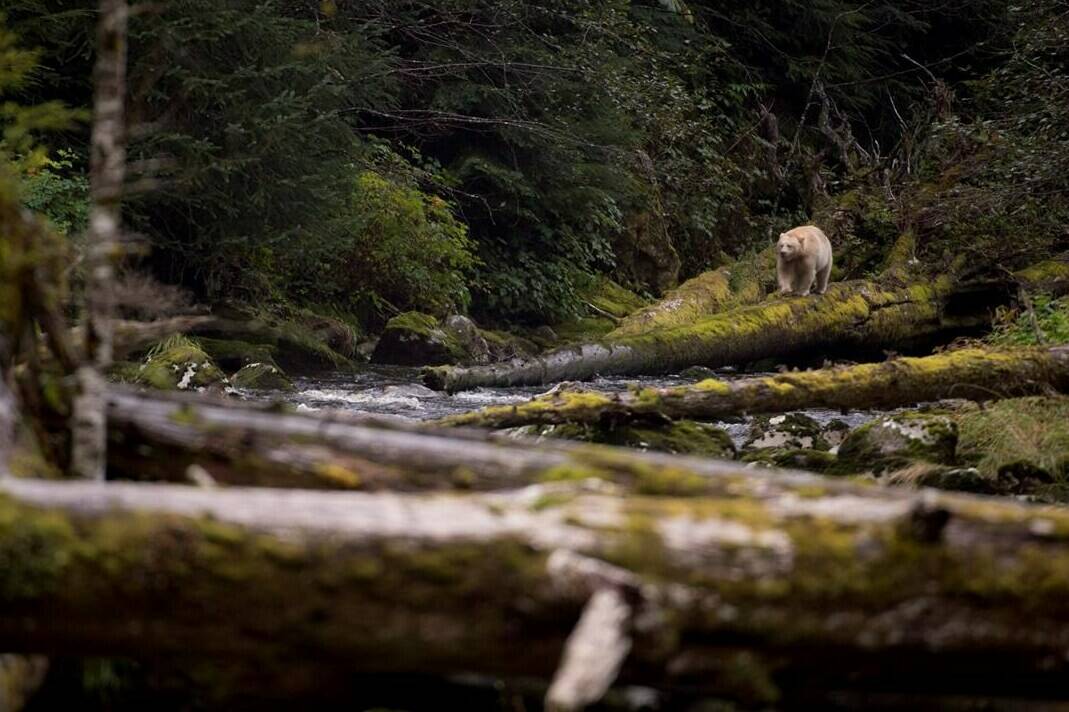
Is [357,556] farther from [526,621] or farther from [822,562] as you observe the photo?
[822,562]

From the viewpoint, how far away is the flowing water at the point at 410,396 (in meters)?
9.70

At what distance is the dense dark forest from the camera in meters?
2.51

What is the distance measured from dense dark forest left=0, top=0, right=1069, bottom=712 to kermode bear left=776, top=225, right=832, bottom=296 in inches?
3.7

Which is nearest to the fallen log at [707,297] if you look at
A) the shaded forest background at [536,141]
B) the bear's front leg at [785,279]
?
the bear's front leg at [785,279]

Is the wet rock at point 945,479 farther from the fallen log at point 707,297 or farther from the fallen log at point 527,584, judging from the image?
the fallen log at point 707,297

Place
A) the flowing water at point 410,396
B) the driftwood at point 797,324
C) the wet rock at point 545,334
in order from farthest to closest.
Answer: the wet rock at point 545,334 < the driftwood at point 797,324 < the flowing water at point 410,396

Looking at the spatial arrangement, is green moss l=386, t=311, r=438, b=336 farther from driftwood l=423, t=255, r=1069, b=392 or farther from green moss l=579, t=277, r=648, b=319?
green moss l=579, t=277, r=648, b=319

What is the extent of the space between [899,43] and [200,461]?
26843mm

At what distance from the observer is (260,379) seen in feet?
36.1

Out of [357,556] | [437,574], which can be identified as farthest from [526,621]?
[357,556]

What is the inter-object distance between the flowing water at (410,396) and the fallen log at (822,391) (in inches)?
40.8

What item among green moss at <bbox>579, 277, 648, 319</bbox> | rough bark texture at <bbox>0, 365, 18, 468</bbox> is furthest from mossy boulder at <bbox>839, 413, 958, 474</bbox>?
green moss at <bbox>579, 277, 648, 319</bbox>

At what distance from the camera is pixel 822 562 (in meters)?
2.60

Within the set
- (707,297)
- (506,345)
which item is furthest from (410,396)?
(707,297)
